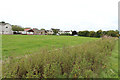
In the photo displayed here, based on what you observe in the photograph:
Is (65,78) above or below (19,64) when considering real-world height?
below

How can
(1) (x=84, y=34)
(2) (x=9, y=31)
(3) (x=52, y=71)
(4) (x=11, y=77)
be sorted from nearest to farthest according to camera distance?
(4) (x=11, y=77)
(3) (x=52, y=71)
(2) (x=9, y=31)
(1) (x=84, y=34)

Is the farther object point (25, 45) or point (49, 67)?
point (25, 45)

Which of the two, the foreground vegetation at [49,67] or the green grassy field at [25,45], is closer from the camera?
the foreground vegetation at [49,67]

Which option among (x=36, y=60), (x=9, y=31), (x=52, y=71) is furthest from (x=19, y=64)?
(x=9, y=31)

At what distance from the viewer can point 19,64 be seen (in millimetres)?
2057

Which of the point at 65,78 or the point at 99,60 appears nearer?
the point at 65,78

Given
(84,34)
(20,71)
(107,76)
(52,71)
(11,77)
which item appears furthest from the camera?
(84,34)

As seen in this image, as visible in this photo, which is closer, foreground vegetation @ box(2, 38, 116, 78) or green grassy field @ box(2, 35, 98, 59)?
foreground vegetation @ box(2, 38, 116, 78)

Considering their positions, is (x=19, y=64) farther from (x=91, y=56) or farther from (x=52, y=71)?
(x=91, y=56)

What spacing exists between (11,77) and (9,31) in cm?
4034

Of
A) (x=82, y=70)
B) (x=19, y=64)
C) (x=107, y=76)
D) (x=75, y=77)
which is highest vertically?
(x=19, y=64)

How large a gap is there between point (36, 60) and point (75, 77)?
1.07 metres

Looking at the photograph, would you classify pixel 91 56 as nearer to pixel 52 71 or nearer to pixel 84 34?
pixel 52 71

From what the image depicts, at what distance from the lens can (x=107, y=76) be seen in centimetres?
248
